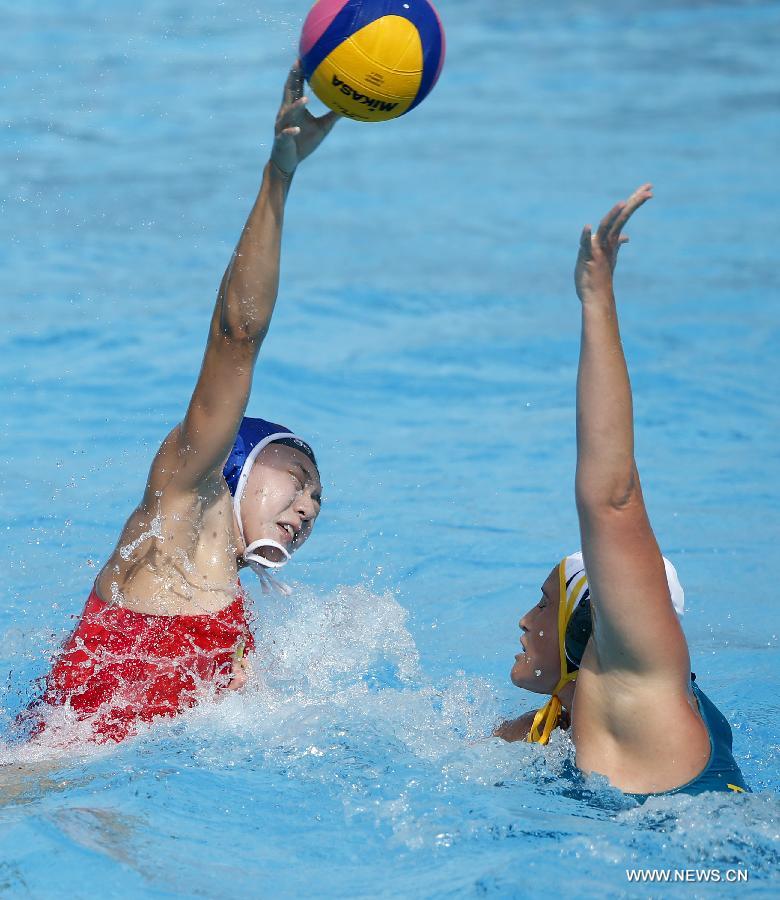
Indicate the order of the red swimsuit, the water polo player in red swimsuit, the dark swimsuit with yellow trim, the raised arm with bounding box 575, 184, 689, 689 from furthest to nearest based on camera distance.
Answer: the red swimsuit → the water polo player in red swimsuit → the dark swimsuit with yellow trim → the raised arm with bounding box 575, 184, 689, 689

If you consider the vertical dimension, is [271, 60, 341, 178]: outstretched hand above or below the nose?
above

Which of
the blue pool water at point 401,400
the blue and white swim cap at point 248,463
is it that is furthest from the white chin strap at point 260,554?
the blue pool water at point 401,400

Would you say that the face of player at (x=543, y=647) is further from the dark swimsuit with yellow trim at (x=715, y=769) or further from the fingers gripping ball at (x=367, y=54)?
the fingers gripping ball at (x=367, y=54)

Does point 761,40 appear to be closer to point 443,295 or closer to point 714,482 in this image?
point 443,295

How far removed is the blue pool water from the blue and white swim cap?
46 centimetres

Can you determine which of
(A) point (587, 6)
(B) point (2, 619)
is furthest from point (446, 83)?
(B) point (2, 619)

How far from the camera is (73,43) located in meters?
13.4

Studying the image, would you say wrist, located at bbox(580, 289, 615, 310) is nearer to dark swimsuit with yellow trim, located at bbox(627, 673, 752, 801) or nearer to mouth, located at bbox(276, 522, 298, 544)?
dark swimsuit with yellow trim, located at bbox(627, 673, 752, 801)

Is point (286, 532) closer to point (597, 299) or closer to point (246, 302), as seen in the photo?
point (246, 302)

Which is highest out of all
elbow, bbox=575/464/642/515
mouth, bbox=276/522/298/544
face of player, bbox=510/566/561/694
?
elbow, bbox=575/464/642/515

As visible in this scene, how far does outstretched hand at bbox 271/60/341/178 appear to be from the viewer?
317 centimetres

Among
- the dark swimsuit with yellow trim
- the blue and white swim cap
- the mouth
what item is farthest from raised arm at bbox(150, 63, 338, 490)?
the dark swimsuit with yellow trim

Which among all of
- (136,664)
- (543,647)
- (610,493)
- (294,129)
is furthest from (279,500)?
(610,493)

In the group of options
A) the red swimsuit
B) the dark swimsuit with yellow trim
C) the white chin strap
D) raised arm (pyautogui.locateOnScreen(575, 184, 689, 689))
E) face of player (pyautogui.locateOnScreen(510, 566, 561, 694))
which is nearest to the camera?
raised arm (pyautogui.locateOnScreen(575, 184, 689, 689))
